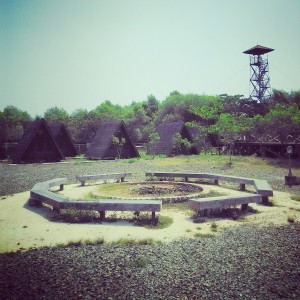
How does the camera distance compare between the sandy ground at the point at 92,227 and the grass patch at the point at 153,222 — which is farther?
the grass patch at the point at 153,222

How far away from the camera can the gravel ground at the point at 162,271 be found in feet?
12.4

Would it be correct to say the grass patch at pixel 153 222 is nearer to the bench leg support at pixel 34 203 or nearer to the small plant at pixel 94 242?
the small plant at pixel 94 242

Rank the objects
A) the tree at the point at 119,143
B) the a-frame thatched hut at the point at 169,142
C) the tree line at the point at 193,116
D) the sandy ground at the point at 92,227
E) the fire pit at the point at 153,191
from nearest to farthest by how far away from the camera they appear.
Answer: the sandy ground at the point at 92,227 → the fire pit at the point at 153,191 → the tree at the point at 119,143 → the a-frame thatched hut at the point at 169,142 → the tree line at the point at 193,116

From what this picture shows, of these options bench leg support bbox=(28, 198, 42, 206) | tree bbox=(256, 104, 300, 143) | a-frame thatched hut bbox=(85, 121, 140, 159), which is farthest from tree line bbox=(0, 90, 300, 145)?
bench leg support bbox=(28, 198, 42, 206)

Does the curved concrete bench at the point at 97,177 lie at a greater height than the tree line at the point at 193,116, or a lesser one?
lesser

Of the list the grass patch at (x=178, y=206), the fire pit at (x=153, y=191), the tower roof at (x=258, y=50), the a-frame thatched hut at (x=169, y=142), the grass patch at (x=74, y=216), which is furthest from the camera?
the tower roof at (x=258, y=50)

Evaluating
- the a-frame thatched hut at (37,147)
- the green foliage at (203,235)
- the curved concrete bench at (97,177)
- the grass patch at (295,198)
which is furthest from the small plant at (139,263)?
the a-frame thatched hut at (37,147)

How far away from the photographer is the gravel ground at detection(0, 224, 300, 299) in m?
3.77

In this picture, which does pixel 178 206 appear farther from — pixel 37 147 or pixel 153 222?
pixel 37 147

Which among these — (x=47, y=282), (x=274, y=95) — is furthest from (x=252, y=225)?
(x=274, y=95)

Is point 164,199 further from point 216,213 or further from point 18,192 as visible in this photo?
point 18,192

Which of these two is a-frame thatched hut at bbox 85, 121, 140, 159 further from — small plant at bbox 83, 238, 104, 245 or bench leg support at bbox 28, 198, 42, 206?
small plant at bbox 83, 238, 104, 245

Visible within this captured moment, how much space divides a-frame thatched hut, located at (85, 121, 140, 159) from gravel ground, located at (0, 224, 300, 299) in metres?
23.4

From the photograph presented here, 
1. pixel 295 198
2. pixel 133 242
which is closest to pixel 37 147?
pixel 295 198
